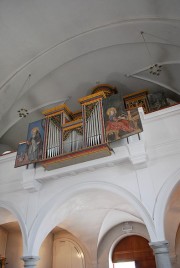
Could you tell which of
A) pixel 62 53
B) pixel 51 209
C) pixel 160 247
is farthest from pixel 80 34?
pixel 160 247

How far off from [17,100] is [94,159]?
6.70m

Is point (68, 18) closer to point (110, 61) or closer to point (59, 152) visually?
point (110, 61)

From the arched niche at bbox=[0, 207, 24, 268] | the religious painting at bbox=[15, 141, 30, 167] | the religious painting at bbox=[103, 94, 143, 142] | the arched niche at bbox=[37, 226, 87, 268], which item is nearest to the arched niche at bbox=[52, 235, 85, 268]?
the arched niche at bbox=[37, 226, 87, 268]

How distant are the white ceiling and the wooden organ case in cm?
345

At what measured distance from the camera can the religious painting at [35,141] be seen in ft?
24.6

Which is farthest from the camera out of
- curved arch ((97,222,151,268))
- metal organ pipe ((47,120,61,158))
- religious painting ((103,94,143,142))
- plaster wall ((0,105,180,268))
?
curved arch ((97,222,151,268))

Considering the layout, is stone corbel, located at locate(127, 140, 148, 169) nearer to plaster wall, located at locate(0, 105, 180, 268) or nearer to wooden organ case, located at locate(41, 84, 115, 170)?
plaster wall, located at locate(0, 105, 180, 268)

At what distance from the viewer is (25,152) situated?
7.71m

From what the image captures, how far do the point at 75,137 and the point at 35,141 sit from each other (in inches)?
54.0

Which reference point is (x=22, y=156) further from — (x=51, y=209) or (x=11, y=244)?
(x=11, y=244)

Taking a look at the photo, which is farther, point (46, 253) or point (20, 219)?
point (46, 253)

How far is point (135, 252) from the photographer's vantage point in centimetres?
1023

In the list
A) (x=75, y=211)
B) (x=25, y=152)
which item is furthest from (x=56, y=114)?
(x=75, y=211)

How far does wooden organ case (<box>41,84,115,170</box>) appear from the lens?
6734 mm
